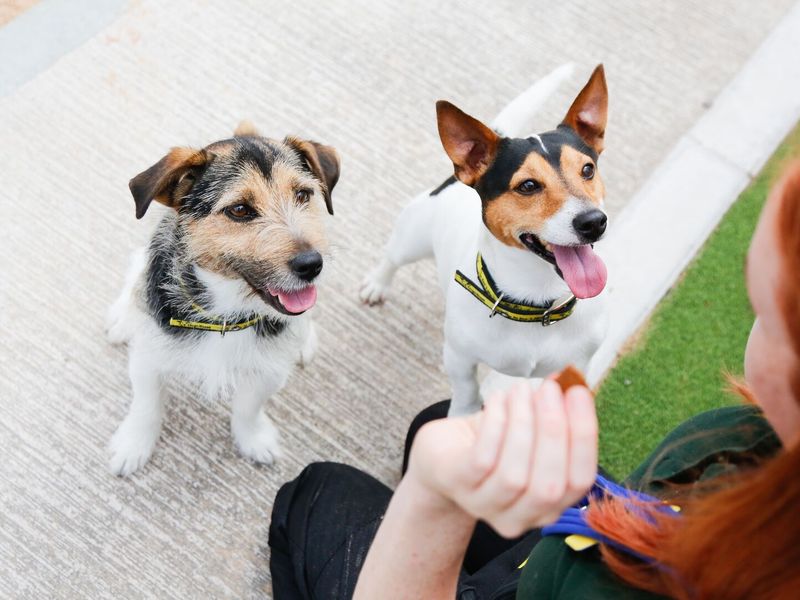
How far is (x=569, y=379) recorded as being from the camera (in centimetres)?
99

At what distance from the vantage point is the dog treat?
0.98 meters

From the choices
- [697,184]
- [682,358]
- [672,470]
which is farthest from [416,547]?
[697,184]

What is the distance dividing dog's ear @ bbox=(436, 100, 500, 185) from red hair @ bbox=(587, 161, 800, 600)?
50.4 inches

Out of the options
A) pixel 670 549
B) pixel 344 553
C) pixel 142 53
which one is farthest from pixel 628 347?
pixel 142 53

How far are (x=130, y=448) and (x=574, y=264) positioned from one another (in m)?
1.61

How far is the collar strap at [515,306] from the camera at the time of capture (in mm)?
2209

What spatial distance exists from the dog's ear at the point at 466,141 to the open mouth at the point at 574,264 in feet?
0.91

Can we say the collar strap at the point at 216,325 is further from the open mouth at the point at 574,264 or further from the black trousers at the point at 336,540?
the open mouth at the point at 574,264

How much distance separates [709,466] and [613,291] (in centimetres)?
213

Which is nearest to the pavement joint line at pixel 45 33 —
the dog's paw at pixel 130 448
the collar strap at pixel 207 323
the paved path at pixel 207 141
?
the paved path at pixel 207 141

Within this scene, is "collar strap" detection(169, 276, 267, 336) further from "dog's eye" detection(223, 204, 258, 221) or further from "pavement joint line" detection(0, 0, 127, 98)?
"pavement joint line" detection(0, 0, 127, 98)

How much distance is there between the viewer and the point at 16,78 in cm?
336

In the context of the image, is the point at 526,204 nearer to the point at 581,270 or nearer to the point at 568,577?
the point at 581,270

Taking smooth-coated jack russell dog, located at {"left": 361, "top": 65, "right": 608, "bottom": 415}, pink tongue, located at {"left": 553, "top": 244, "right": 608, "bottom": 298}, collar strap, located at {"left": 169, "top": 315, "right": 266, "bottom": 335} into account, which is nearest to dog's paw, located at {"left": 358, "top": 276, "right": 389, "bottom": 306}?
smooth-coated jack russell dog, located at {"left": 361, "top": 65, "right": 608, "bottom": 415}
